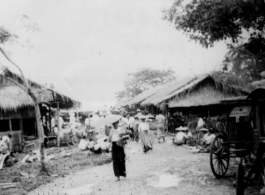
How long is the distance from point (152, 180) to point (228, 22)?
233 inches

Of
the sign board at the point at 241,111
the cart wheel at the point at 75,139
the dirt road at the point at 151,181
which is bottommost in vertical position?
the dirt road at the point at 151,181

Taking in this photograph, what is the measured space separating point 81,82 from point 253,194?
49115 millimetres

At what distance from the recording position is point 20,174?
8.80 metres

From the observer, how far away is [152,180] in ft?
24.9

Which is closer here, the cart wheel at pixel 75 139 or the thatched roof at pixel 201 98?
the cart wheel at pixel 75 139

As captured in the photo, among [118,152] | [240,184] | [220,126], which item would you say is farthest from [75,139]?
[240,184]

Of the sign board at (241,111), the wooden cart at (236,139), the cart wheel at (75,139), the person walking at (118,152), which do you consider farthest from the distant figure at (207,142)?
the cart wheel at (75,139)

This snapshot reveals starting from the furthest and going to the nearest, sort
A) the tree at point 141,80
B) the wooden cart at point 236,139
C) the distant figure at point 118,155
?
the tree at point 141,80 < the distant figure at point 118,155 < the wooden cart at point 236,139

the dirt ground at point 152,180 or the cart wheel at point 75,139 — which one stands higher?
the cart wheel at point 75,139

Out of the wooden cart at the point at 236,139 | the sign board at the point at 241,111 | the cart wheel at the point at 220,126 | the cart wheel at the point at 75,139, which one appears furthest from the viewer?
the cart wheel at the point at 75,139

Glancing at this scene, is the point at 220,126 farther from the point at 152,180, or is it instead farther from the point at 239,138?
the point at 152,180

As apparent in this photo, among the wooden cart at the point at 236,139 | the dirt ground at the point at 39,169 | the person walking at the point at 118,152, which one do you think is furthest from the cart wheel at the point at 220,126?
the person walking at the point at 118,152

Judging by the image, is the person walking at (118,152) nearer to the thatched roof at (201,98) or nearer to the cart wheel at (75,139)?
the cart wheel at (75,139)

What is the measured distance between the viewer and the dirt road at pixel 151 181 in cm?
665
